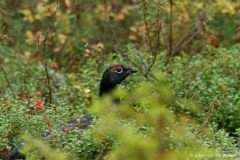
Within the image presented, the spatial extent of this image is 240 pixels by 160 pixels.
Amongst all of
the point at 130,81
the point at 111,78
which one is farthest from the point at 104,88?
the point at 130,81

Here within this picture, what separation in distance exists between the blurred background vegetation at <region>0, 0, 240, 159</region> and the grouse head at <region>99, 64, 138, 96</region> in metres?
0.31

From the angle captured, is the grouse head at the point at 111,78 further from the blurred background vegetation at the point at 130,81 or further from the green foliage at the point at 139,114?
the blurred background vegetation at the point at 130,81

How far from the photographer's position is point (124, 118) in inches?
203

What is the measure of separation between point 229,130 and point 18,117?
249cm

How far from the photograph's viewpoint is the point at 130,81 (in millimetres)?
8062

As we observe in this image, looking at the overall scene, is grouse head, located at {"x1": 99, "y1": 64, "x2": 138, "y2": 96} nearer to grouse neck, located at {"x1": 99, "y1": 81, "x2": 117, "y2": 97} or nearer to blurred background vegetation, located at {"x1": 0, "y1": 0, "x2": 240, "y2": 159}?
grouse neck, located at {"x1": 99, "y1": 81, "x2": 117, "y2": 97}

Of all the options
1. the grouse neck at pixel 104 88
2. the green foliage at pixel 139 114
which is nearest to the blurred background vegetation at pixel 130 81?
the green foliage at pixel 139 114

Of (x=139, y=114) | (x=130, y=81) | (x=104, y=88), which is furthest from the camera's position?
(x=130, y=81)

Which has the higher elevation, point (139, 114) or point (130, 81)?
point (139, 114)

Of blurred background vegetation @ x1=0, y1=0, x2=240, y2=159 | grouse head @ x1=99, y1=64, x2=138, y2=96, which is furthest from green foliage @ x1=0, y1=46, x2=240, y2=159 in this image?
grouse head @ x1=99, y1=64, x2=138, y2=96

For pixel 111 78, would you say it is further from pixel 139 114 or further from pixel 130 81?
pixel 139 114

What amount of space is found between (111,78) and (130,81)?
2.22ft

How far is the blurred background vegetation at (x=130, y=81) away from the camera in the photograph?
456cm

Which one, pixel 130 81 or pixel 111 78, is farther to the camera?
pixel 130 81
